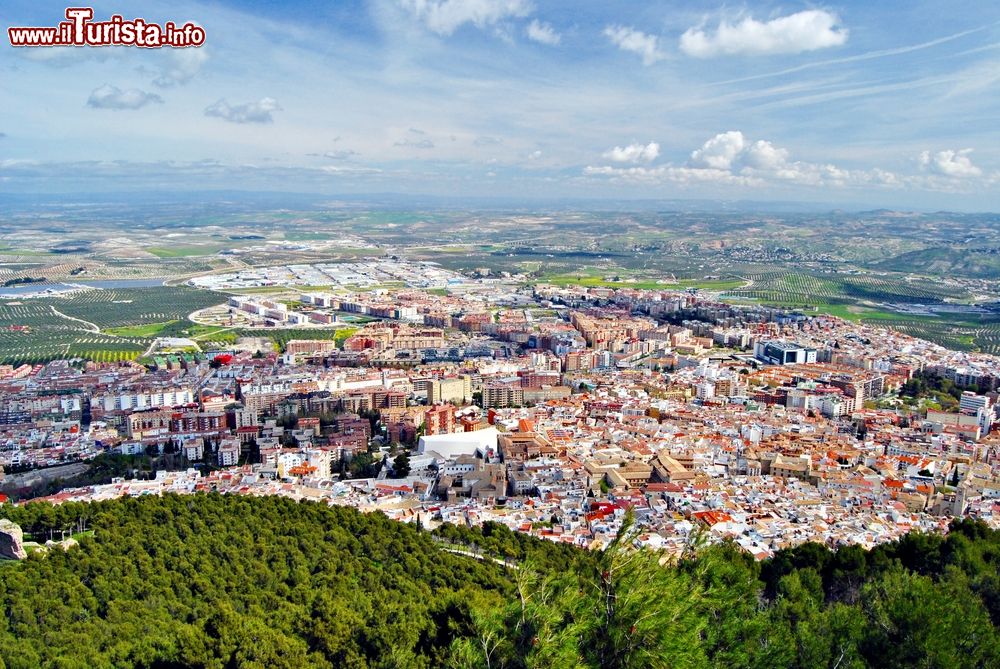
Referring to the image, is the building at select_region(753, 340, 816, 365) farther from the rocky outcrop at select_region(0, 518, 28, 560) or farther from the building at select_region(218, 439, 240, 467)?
the rocky outcrop at select_region(0, 518, 28, 560)

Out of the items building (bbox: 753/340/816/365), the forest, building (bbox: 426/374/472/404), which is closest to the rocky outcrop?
the forest

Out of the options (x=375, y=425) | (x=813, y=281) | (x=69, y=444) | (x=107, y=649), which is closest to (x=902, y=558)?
(x=107, y=649)

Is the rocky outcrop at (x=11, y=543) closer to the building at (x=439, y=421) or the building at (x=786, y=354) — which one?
the building at (x=439, y=421)

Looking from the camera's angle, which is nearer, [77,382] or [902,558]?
[902,558]

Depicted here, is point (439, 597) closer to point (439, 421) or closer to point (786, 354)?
point (439, 421)

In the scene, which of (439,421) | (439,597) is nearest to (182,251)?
(439,421)

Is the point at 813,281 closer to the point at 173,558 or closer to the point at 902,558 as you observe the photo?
the point at 902,558
